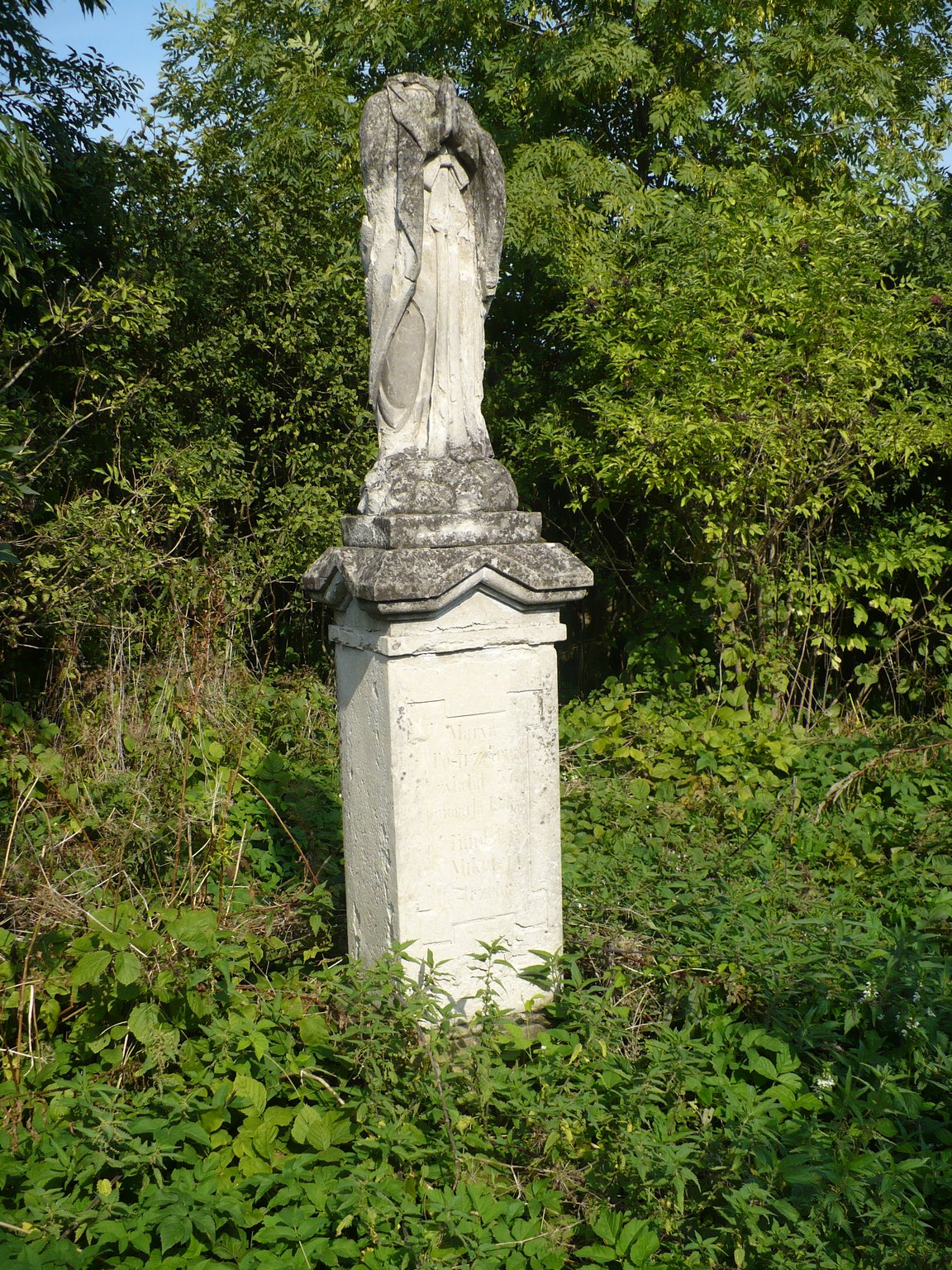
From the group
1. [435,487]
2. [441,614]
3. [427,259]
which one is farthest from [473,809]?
[427,259]

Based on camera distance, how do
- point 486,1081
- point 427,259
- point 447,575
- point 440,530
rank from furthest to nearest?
point 427,259 < point 440,530 < point 447,575 < point 486,1081

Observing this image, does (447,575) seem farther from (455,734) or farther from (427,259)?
(427,259)

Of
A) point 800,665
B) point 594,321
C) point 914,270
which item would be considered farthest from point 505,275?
point 800,665

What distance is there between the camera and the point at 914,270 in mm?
6988

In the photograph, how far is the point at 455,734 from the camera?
134 inches

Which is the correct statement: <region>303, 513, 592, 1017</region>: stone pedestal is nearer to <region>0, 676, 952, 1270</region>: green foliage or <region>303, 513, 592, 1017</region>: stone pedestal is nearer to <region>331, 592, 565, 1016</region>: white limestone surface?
<region>331, 592, 565, 1016</region>: white limestone surface

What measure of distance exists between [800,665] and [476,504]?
166 inches

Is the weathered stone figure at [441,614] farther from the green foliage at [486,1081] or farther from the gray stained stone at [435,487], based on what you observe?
the green foliage at [486,1081]

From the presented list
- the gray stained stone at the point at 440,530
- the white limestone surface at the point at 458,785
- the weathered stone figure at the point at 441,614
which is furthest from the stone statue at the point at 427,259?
the white limestone surface at the point at 458,785

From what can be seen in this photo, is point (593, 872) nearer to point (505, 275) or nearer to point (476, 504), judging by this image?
point (476, 504)

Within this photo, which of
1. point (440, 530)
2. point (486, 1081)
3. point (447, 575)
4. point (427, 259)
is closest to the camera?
point (486, 1081)

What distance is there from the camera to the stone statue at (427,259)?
3.53m

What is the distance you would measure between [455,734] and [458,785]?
170mm

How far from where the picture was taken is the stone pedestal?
331cm
